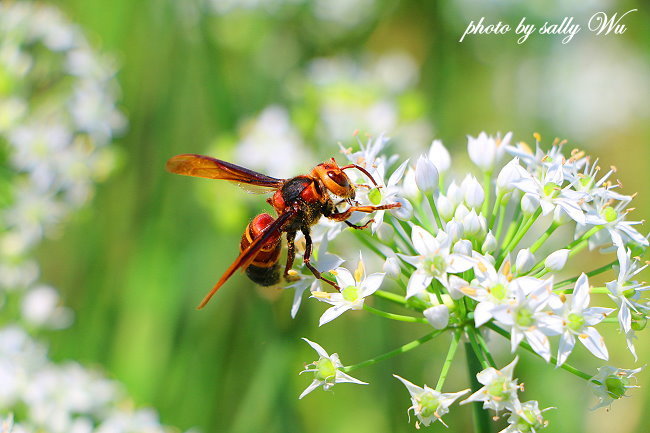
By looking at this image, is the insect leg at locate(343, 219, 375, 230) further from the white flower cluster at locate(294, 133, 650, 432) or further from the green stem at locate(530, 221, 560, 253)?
the green stem at locate(530, 221, 560, 253)

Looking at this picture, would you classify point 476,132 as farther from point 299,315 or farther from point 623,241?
point 623,241

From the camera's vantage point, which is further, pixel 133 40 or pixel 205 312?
pixel 133 40

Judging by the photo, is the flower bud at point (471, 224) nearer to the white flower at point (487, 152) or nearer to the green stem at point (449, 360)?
the green stem at point (449, 360)

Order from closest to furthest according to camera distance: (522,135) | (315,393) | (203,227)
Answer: (315,393) < (203,227) < (522,135)

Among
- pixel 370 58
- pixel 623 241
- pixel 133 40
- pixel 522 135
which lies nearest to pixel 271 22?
pixel 370 58

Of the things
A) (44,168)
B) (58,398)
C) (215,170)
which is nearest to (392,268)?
(215,170)

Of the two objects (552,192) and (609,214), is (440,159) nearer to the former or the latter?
(552,192)
